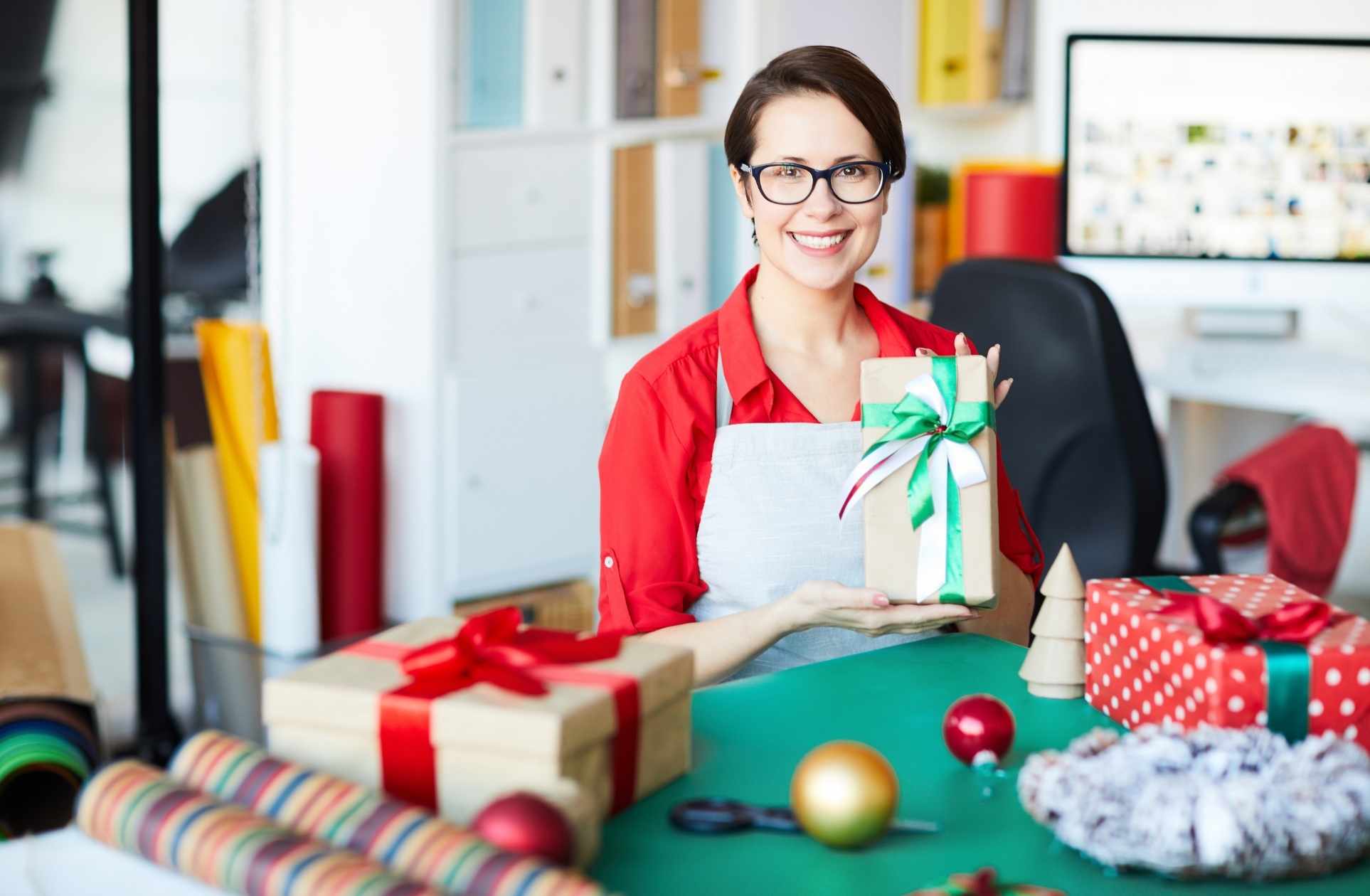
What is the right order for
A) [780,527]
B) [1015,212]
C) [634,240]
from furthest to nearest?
[1015,212], [634,240], [780,527]

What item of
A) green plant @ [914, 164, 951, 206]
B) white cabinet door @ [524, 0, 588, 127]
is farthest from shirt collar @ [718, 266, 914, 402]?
green plant @ [914, 164, 951, 206]

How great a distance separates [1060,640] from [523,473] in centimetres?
204

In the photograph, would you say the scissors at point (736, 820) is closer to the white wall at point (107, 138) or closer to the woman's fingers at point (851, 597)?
the woman's fingers at point (851, 597)

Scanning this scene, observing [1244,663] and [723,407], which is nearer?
[1244,663]

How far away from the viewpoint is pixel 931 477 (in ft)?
4.04

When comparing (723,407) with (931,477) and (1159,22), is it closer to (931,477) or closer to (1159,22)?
(931,477)

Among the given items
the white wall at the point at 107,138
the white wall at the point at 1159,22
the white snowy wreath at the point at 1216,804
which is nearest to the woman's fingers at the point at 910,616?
the white snowy wreath at the point at 1216,804

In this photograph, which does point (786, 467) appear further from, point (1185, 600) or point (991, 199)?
point (991, 199)

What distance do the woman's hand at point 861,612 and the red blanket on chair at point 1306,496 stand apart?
1175 mm

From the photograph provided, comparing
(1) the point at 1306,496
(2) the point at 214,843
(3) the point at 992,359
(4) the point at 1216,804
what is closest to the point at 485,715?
(2) the point at 214,843

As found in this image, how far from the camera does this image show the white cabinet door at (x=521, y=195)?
117 inches

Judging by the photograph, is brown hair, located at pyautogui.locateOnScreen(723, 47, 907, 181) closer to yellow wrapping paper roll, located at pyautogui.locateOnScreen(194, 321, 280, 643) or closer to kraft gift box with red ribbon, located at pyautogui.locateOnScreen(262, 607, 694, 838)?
kraft gift box with red ribbon, located at pyautogui.locateOnScreen(262, 607, 694, 838)

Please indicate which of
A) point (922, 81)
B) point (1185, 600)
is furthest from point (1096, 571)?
point (922, 81)

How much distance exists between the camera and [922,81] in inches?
173
